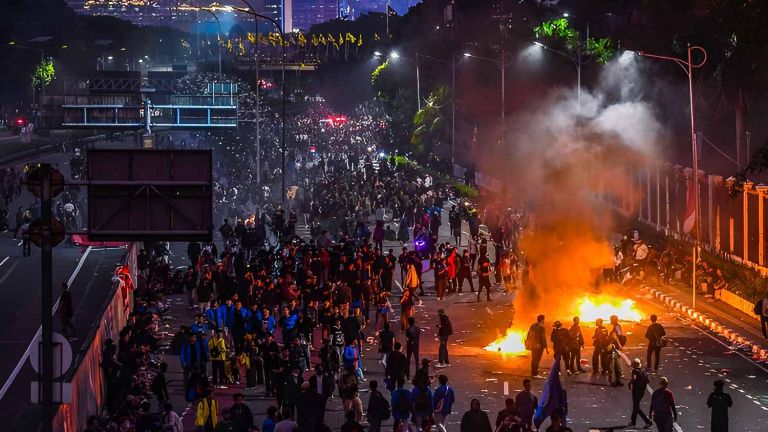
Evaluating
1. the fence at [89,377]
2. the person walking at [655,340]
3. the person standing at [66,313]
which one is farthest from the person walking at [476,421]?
the person standing at [66,313]

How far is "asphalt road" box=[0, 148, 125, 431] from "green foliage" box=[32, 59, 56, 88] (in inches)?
2418

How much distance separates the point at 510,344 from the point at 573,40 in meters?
47.1

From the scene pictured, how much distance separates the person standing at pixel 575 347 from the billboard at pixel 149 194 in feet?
31.4

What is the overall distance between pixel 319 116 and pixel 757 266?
424ft

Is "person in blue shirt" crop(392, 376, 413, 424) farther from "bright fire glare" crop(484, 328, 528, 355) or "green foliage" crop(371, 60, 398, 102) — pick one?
"green foliage" crop(371, 60, 398, 102)

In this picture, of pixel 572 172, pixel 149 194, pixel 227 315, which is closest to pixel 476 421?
pixel 149 194

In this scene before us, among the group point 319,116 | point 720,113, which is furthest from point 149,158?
point 319,116

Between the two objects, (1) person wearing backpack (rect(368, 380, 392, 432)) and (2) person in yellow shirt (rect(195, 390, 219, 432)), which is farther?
(1) person wearing backpack (rect(368, 380, 392, 432))

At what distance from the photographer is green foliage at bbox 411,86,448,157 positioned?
91.8m

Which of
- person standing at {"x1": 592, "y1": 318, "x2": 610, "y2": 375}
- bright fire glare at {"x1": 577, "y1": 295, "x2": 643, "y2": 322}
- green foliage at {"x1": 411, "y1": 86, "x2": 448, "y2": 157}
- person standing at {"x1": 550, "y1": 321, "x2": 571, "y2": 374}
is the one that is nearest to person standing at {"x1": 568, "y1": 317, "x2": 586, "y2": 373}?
person standing at {"x1": 550, "y1": 321, "x2": 571, "y2": 374}

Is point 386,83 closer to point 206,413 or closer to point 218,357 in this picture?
point 218,357

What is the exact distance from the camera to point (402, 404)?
72.1 ft

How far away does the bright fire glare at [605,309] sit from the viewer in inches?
1330

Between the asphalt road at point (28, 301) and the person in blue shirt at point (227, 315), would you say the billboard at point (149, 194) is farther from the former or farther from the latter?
the person in blue shirt at point (227, 315)
